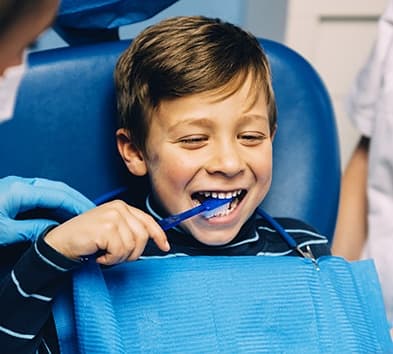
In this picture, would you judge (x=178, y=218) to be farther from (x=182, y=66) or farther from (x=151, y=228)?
(x=182, y=66)

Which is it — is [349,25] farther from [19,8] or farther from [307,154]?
[19,8]

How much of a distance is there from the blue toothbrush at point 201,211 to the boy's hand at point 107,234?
0.25 ft

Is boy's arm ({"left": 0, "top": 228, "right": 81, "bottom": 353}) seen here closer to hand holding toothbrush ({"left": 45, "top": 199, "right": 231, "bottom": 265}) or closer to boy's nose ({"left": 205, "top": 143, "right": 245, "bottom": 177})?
hand holding toothbrush ({"left": 45, "top": 199, "right": 231, "bottom": 265})

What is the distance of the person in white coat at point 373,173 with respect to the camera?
4.48 feet

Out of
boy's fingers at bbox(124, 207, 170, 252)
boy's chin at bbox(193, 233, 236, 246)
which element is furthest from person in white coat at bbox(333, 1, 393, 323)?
boy's fingers at bbox(124, 207, 170, 252)

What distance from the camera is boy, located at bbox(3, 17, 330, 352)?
1.05 m

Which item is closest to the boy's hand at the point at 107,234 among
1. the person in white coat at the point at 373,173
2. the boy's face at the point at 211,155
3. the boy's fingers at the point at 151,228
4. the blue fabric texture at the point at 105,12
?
the boy's fingers at the point at 151,228

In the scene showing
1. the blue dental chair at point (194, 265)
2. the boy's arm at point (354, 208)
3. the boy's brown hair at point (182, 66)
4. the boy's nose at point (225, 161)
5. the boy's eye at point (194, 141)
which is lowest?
the boy's arm at point (354, 208)

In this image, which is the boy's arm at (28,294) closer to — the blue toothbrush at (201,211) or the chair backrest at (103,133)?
the blue toothbrush at (201,211)

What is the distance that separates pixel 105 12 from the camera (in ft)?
4.08

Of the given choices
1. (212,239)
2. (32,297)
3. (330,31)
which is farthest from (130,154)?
(330,31)

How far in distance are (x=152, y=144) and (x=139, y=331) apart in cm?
25

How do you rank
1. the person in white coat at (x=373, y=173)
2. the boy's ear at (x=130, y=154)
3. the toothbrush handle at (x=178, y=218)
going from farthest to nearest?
the person in white coat at (x=373, y=173)
the boy's ear at (x=130, y=154)
the toothbrush handle at (x=178, y=218)

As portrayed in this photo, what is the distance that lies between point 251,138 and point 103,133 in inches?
9.3
